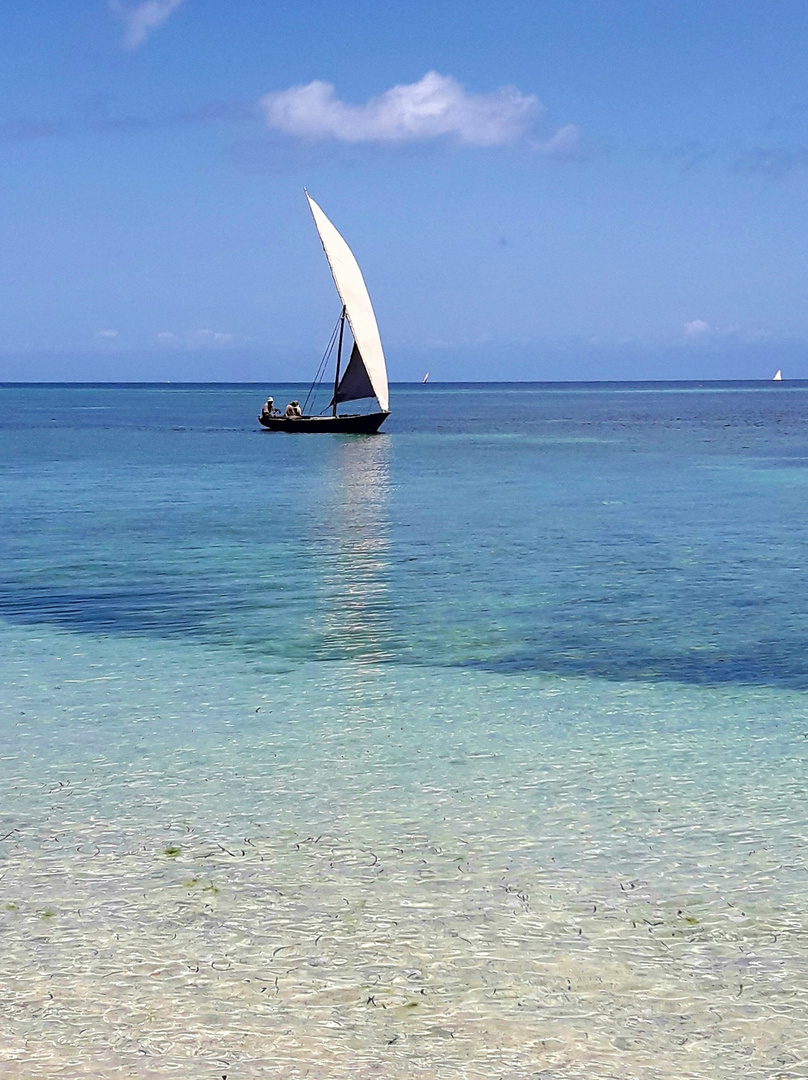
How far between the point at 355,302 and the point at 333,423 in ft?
23.3

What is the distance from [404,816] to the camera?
31.4 feet

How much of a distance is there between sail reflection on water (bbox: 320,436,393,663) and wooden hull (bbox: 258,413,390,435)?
82.1 ft

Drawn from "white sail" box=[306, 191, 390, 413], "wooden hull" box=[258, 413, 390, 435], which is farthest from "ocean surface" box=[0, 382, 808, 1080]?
"wooden hull" box=[258, 413, 390, 435]

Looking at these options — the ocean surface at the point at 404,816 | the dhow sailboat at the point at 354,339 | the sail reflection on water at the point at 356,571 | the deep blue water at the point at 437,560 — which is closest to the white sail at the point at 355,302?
the dhow sailboat at the point at 354,339

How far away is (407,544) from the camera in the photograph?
26406 millimetres

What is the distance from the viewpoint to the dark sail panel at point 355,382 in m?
67.6

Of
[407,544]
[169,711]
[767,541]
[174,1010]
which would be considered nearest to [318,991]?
[174,1010]

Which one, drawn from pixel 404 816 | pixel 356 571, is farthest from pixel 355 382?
pixel 404 816

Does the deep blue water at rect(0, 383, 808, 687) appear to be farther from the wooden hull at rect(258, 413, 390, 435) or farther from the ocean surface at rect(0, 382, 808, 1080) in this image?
the wooden hull at rect(258, 413, 390, 435)

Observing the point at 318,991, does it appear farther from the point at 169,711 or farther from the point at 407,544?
the point at 407,544

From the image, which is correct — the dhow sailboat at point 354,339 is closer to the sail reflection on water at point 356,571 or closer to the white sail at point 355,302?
the white sail at point 355,302

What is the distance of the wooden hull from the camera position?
70.7 m

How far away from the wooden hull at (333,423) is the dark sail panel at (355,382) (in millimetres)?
1378

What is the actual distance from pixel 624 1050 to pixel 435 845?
2876 millimetres
